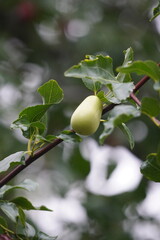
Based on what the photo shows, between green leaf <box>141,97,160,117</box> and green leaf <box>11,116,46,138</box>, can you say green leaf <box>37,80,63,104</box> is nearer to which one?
green leaf <box>11,116,46,138</box>

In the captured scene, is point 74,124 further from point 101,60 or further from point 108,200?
point 108,200

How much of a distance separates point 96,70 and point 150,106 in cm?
10

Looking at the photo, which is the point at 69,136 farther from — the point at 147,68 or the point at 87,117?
the point at 147,68

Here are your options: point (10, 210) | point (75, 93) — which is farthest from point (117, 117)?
point (75, 93)

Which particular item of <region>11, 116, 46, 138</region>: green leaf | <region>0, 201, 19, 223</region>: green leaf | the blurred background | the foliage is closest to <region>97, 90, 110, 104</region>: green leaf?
the foliage

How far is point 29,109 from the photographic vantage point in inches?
31.1

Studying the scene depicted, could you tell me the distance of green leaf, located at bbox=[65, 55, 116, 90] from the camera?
0.69 meters

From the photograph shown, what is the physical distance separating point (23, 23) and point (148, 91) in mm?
902

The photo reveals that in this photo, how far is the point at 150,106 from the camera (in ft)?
2.16

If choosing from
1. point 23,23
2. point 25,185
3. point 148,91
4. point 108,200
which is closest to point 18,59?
point 23,23

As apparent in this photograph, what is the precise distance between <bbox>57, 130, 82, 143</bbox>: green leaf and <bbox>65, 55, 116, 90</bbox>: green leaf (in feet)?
0.36

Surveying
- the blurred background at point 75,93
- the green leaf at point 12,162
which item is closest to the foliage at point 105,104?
the green leaf at point 12,162

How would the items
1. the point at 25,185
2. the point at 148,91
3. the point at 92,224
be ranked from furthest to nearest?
the point at 148,91, the point at 92,224, the point at 25,185

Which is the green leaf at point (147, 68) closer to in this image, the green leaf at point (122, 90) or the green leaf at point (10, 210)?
the green leaf at point (122, 90)
